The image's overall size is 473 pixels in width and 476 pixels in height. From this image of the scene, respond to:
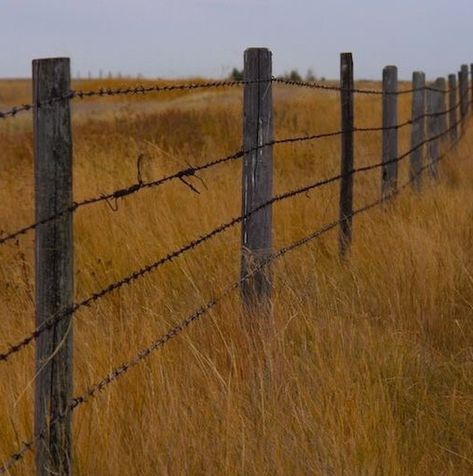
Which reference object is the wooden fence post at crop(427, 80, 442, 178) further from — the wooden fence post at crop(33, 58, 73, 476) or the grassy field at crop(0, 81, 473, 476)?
the wooden fence post at crop(33, 58, 73, 476)

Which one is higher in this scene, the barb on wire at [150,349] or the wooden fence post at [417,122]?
the wooden fence post at [417,122]

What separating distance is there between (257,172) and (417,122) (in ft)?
17.7

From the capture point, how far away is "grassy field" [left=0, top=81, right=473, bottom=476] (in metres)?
2.75

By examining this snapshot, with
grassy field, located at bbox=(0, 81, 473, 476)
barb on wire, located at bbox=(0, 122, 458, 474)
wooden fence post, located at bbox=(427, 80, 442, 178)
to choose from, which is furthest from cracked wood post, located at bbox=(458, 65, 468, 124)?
grassy field, located at bbox=(0, 81, 473, 476)

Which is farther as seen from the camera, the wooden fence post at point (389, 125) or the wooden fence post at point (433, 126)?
the wooden fence post at point (433, 126)

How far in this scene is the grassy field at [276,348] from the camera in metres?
2.75

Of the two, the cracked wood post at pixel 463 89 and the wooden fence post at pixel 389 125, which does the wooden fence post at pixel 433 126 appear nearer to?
the wooden fence post at pixel 389 125

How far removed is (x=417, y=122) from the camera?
29.6ft

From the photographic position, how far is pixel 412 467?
9.20 ft

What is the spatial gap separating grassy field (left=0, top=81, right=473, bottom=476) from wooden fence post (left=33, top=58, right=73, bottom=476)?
0.61ft

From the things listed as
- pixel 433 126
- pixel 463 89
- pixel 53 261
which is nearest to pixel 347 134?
pixel 53 261

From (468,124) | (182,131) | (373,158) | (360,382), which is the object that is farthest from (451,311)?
(468,124)

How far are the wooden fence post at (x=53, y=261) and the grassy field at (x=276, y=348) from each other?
0.19 metres

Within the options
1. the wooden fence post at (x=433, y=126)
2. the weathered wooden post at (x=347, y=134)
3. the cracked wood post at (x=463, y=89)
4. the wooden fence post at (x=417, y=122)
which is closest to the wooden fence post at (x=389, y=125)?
the wooden fence post at (x=417, y=122)
